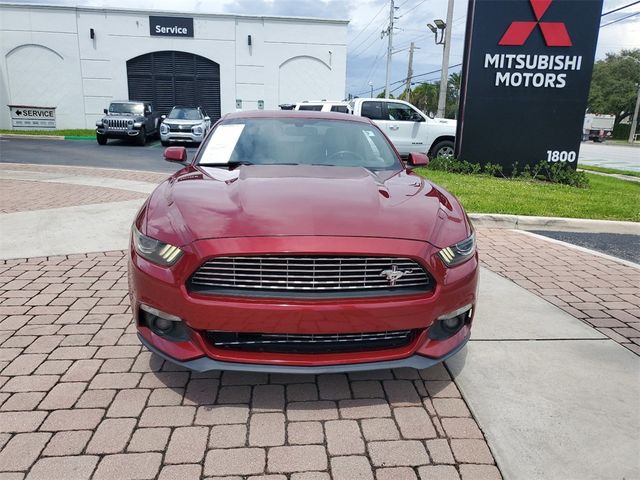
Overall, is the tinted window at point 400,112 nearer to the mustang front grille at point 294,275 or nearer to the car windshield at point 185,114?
the car windshield at point 185,114

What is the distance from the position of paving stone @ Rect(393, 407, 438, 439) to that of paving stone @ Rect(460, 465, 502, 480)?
256 mm

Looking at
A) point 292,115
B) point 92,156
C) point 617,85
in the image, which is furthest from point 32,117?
point 617,85

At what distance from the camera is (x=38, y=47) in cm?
2612

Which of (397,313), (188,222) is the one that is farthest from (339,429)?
(188,222)

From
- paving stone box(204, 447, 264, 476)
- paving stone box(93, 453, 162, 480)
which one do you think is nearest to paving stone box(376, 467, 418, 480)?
paving stone box(204, 447, 264, 476)

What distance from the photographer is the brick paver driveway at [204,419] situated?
87.4 inches

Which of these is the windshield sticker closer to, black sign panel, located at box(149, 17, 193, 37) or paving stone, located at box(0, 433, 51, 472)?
paving stone, located at box(0, 433, 51, 472)

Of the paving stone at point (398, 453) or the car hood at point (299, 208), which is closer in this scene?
the paving stone at point (398, 453)

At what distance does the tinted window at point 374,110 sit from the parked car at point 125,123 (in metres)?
10.0

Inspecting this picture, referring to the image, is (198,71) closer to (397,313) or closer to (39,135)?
(39,135)

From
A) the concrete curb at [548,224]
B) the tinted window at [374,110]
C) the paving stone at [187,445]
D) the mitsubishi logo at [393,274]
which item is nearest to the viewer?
the paving stone at [187,445]

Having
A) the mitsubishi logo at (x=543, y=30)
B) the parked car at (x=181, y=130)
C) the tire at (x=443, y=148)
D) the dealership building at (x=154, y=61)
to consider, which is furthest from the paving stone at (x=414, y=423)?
the dealership building at (x=154, y=61)

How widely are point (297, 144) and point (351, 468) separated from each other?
8.44ft

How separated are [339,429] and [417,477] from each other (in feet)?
1.54
